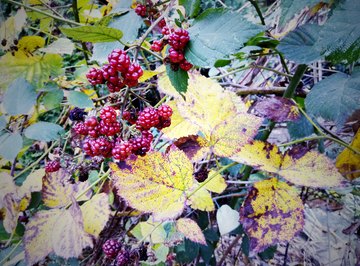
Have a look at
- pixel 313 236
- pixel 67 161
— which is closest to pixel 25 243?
pixel 67 161

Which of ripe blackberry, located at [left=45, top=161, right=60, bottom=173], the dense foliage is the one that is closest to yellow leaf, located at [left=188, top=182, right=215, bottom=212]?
the dense foliage

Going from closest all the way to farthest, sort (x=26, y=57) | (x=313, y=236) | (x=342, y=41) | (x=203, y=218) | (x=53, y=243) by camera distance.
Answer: (x=342, y=41)
(x=53, y=243)
(x=26, y=57)
(x=203, y=218)
(x=313, y=236)

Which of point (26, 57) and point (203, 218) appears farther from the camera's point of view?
point (203, 218)

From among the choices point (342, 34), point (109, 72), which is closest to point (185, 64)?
point (109, 72)

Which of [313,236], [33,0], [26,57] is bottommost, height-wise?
[313,236]

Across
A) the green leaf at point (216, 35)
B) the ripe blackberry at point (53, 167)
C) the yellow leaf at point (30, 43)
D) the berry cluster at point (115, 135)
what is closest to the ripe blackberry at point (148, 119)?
the berry cluster at point (115, 135)

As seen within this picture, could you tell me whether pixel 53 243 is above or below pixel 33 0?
below

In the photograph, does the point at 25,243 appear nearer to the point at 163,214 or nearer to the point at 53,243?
the point at 53,243
